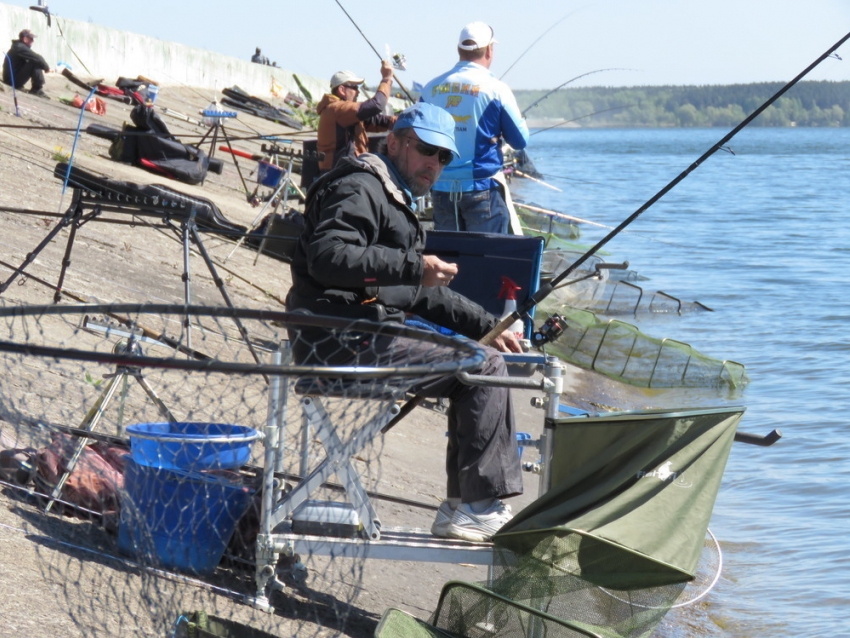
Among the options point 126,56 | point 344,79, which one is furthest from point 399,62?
point 126,56

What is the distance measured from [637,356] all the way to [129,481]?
6.88m

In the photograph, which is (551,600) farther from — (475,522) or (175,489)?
(175,489)

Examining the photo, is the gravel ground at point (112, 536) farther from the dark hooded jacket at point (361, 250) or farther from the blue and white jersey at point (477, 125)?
the blue and white jersey at point (477, 125)

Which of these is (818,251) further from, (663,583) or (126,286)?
→ (663,583)

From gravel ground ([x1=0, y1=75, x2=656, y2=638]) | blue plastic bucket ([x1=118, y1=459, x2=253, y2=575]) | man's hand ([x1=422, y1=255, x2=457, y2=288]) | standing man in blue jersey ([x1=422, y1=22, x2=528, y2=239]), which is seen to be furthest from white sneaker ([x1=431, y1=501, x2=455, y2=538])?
standing man in blue jersey ([x1=422, y1=22, x2=528, y2=239])

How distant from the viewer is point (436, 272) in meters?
3.39

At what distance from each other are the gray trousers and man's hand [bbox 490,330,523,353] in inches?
14.7

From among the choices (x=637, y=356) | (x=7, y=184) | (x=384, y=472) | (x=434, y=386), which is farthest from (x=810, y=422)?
(x=7, y=184)

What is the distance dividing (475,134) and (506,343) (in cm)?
227

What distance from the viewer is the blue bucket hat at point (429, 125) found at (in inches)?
141

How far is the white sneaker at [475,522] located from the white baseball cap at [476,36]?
3.40m

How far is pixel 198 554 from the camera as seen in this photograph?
316 cm

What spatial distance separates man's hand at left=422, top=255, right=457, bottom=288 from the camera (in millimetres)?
3387

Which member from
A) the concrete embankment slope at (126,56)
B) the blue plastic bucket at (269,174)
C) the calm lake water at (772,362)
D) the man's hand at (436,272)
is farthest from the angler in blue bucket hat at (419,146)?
the concrete embankment slope at (126,56)
